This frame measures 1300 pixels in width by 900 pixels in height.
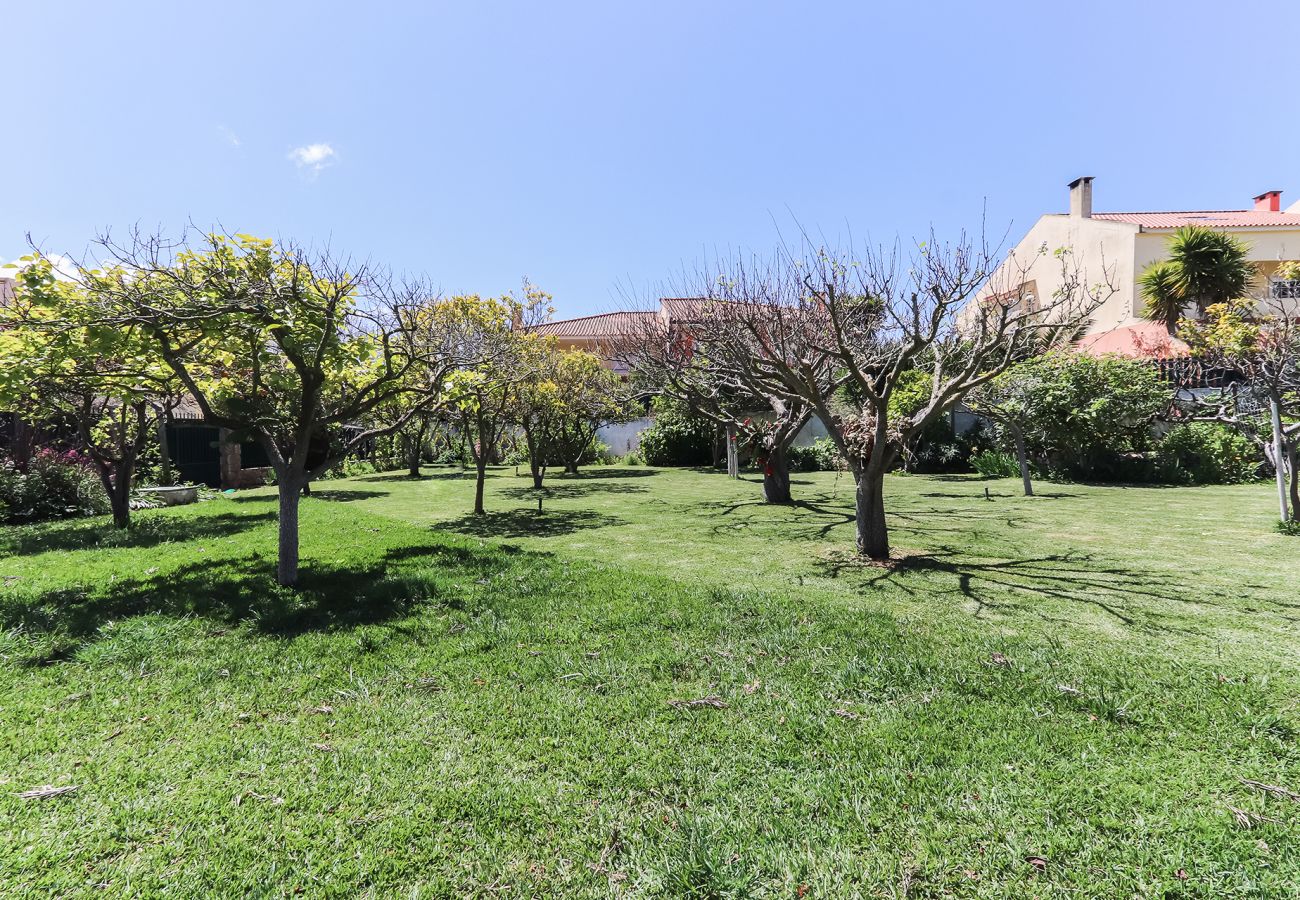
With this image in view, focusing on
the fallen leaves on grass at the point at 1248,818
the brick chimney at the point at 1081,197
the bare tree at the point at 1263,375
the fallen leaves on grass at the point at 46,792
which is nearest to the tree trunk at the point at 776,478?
the bare tree at the point at 1263,375

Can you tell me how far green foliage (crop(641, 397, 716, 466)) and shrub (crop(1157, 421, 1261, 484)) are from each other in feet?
45.6

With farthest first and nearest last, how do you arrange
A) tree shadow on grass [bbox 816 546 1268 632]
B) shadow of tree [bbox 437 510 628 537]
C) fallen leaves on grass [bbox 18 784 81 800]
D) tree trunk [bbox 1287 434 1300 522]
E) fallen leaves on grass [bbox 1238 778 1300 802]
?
shadow of tree [bbox 437 510 628 537], tree trunk [bbox 1287 434 1300 522], tree shadow on grass [bbox 816 546 1268 632], fallen leaves on grass [bbox 18 784 81 800], fallen leaves on grass [bbox 1238 778 1300 802]

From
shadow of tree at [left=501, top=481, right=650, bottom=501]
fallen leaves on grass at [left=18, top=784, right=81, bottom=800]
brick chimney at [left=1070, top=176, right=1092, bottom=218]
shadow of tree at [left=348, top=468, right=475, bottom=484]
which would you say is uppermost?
brick chimney at [left=1070, top=176, right=1092, bottom=218]

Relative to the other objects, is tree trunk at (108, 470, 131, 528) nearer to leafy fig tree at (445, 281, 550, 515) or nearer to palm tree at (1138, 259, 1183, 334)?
leafy fig tree at (445, 281, 550, 515)

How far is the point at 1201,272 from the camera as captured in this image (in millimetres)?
17172

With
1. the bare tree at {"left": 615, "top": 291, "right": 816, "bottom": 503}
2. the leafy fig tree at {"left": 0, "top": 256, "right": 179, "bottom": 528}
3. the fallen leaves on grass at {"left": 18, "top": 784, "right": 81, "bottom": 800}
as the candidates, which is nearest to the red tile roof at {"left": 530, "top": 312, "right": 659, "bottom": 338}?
the bare tree at {"left": 615, "top": 291, "right": 816, "bottom": 503}

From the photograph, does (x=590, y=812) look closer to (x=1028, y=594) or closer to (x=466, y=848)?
(x=466, y=848)

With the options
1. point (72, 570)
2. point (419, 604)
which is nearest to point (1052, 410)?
point (419, 604)

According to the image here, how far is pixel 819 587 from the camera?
5.95m

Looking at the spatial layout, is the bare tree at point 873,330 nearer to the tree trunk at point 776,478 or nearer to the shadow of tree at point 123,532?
the tree trunk at point 776,478

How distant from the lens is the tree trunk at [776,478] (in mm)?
12656

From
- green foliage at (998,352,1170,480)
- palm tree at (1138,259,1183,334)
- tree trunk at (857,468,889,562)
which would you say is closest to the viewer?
tree trunk at (857,468,889,562)

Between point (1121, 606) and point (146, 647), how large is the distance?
7.60 meters

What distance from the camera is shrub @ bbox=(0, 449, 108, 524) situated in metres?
11.5
